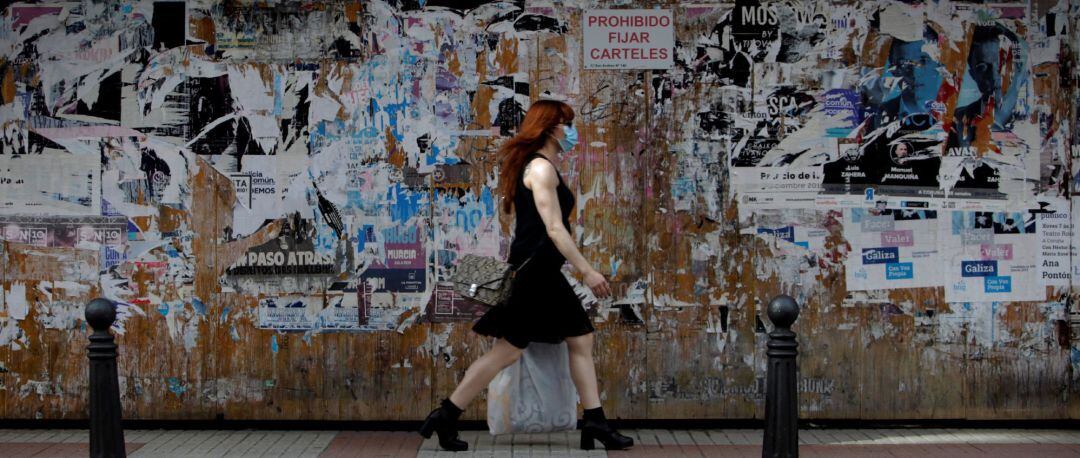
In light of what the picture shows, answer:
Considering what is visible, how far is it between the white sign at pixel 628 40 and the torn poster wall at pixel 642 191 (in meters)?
0.05

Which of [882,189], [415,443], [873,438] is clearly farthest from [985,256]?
[415,443]

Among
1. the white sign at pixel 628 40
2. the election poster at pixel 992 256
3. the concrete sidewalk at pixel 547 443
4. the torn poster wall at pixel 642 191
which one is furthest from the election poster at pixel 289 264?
the election poster at pixel 992 256

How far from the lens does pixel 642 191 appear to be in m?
7.25

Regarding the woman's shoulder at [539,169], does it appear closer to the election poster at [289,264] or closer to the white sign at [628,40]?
the white sign at [628,40]

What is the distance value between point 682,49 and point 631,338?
173cm

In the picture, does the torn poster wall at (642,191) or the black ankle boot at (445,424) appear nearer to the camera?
the black ankle boot at (445,424)

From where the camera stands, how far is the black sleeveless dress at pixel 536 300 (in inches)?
248

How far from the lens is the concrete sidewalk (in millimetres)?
6555

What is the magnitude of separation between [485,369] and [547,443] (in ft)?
2.27

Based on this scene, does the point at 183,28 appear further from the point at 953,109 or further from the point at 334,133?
the point at 953,109

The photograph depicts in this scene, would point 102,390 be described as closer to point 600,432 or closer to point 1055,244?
point 600,432

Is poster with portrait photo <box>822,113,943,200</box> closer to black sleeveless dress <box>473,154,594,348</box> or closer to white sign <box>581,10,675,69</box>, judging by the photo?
white sign <box>581,10,675,69</box>

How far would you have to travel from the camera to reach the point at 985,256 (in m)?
7.25

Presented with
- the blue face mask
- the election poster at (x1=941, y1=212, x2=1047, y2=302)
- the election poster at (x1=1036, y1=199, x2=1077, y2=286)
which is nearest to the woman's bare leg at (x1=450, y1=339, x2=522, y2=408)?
the blue face mask
